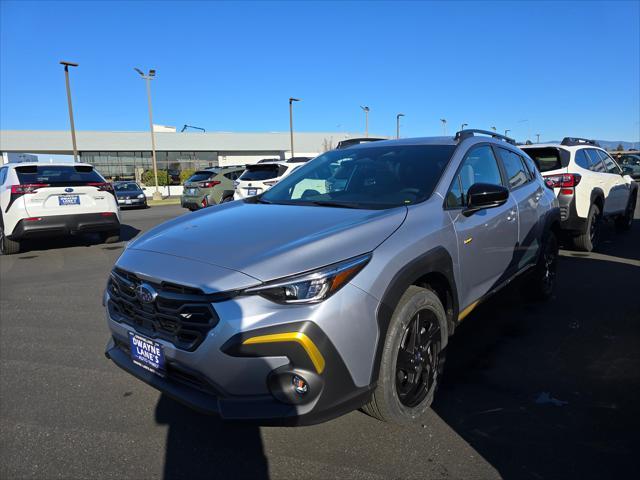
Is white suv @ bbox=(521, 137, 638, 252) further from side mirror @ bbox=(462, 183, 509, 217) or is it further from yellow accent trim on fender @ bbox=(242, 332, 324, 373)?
yellow accent trim on fender @ bbox=(242, 332, 324, 373)

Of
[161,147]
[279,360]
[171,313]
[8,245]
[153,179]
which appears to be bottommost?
[153,179]

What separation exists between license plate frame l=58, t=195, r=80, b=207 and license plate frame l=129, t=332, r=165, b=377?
643 centimetres

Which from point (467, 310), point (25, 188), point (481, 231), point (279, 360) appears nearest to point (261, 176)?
point (25, 188)

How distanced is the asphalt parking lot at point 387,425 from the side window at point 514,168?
1.35 metres

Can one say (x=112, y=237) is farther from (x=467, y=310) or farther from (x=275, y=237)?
(x=467, y=310)

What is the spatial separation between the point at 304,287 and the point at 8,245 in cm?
819

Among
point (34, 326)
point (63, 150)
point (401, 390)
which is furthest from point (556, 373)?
point (63, 150)

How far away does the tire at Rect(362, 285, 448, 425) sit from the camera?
2.33m

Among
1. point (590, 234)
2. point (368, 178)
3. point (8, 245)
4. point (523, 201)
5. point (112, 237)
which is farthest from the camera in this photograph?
point (112, 237)

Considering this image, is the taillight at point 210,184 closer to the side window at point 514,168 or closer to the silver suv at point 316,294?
the side window at point 514,168

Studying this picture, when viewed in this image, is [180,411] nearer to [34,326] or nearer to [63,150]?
[34,326]

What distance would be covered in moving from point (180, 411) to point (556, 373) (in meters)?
2.66

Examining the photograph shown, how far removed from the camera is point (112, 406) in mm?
2971

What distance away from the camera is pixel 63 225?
25.6 ft
